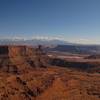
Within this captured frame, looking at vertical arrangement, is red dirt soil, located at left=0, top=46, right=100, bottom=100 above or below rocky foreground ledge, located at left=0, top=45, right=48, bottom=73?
below

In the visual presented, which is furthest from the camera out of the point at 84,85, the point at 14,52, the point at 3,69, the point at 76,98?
the point at 14,52

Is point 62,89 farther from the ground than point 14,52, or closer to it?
closer to it

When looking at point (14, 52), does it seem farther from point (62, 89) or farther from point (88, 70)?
point (62, 89)

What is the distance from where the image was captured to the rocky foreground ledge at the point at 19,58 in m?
64.4

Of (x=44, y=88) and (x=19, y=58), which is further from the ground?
(x=19, y=58)

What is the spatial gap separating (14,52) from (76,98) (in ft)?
120

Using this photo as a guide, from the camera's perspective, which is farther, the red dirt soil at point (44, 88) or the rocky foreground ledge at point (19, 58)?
the rocky foreground ledge at point (19, 58)

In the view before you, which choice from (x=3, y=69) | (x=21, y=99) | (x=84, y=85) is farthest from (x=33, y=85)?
(x=3, y=69)

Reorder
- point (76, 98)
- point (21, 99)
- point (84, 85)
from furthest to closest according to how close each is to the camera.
→ point (84, 85), point (76, 98), point (21, 99)

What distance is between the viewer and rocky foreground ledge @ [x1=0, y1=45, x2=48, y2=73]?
64.4 m

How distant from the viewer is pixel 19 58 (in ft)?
232

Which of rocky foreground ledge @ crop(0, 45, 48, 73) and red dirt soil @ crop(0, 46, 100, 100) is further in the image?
rocky foreground ledge @ crop(0, 45, 48, 73)

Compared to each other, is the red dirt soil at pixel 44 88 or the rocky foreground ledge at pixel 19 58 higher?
the rocky foreground ledge at pixel 19 58

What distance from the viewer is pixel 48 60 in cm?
8488
